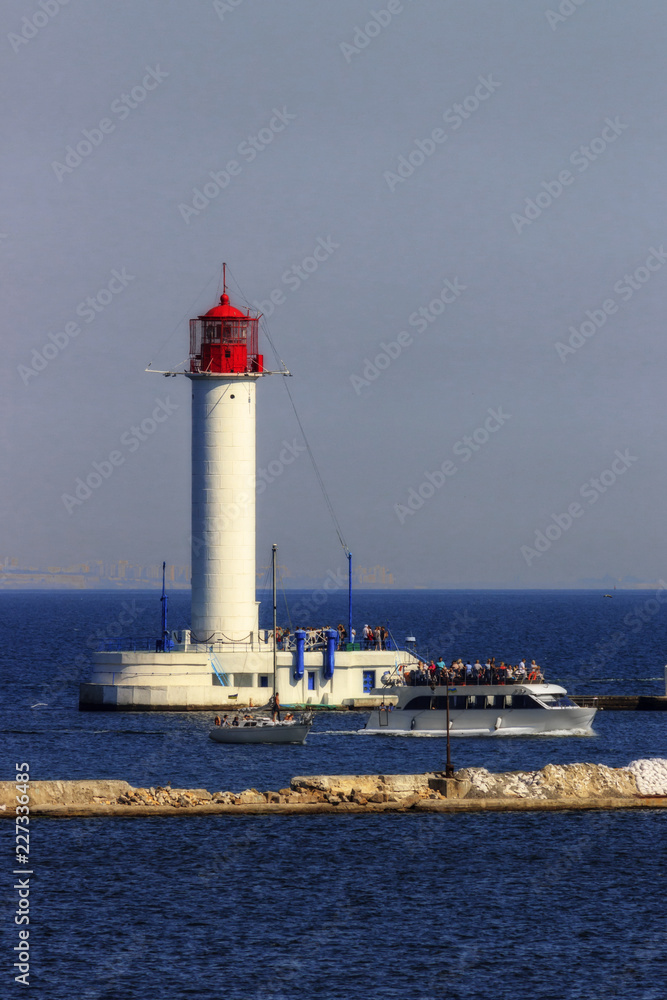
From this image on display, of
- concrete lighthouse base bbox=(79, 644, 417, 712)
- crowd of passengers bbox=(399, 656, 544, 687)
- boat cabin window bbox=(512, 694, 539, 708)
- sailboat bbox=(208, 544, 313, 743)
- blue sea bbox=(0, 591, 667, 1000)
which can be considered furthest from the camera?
concrete lighthouse base bbox=(79, 644, 417, 712)

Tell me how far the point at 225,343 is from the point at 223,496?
719 centimetres

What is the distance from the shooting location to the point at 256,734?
6291 cm

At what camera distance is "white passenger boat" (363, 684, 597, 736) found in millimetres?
66438

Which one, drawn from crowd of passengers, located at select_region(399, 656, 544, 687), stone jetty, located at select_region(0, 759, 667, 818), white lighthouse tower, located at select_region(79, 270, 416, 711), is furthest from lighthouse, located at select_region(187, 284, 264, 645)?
stone jetty, located at select_region(0, 759, 667, 818)

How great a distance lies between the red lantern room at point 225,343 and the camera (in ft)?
244

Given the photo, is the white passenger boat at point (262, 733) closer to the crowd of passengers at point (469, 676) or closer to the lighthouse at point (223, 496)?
the crowd of passengers at point (469, 676)

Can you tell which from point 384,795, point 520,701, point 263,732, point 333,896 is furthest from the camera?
point 520,701

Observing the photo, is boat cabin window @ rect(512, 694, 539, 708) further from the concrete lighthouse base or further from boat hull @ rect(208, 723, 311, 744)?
the concrete lighthouse base

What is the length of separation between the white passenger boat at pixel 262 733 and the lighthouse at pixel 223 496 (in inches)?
437

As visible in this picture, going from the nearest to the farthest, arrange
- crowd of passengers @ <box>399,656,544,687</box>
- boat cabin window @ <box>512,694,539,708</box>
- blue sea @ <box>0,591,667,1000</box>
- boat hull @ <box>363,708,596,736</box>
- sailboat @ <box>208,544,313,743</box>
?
1. blue sea @ <box>0,591,667,1000</box>
2. sailboat @ <box>208,544,313,743</box>
3. boat hull @ <box>363,708,596,736</box>
4. boat cabin window @ <box>512,694,539,708</box>
5. crowd of passengers @ <box>399,656,544,687</box>

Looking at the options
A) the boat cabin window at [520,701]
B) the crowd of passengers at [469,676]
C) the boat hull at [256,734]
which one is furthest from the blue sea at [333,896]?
the crowd of passengers at [469,676]

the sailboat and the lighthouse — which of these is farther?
the lighthouse

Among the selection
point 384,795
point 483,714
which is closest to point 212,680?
point 483,714

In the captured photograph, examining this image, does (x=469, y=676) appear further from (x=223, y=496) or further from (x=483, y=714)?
(x=223, y=496)
